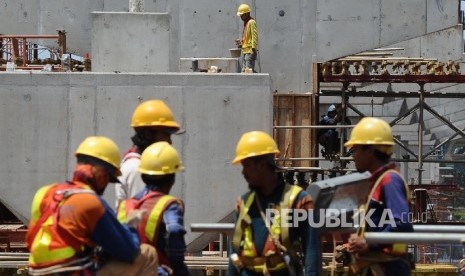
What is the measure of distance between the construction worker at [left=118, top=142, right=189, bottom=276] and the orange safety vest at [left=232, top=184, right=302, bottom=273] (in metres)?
0.54

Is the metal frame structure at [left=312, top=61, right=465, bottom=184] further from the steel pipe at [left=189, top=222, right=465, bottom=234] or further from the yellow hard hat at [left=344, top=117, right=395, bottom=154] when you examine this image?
the yellow hard hat at [left=344, top=117, right=395, bottom=154]

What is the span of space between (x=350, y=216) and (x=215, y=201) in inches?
312

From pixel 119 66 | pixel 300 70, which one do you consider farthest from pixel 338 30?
pixel 119 66

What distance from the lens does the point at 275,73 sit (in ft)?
63.7

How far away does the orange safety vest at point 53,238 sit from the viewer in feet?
19.2

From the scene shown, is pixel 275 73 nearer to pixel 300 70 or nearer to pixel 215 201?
pixel 300 70

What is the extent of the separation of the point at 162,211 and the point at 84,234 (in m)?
0.62

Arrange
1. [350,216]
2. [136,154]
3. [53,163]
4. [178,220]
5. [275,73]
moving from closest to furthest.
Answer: [178,220]
[350,216]
[136,154]
[53,163]
[275,73]

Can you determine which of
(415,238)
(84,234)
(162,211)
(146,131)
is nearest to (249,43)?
(146,131)

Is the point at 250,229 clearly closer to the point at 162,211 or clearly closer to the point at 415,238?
the point at 162,211

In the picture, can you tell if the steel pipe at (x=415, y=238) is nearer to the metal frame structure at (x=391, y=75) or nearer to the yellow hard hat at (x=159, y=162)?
the yellow hard hat at (x=159, y=162)

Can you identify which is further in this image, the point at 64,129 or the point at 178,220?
the point at 64,129

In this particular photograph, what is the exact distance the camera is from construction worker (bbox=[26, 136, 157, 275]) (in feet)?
19.1

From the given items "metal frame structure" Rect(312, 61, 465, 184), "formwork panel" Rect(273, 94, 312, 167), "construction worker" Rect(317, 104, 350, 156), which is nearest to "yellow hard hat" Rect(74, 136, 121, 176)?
"formwork panel" Rect(273, 94, 312, 167)
